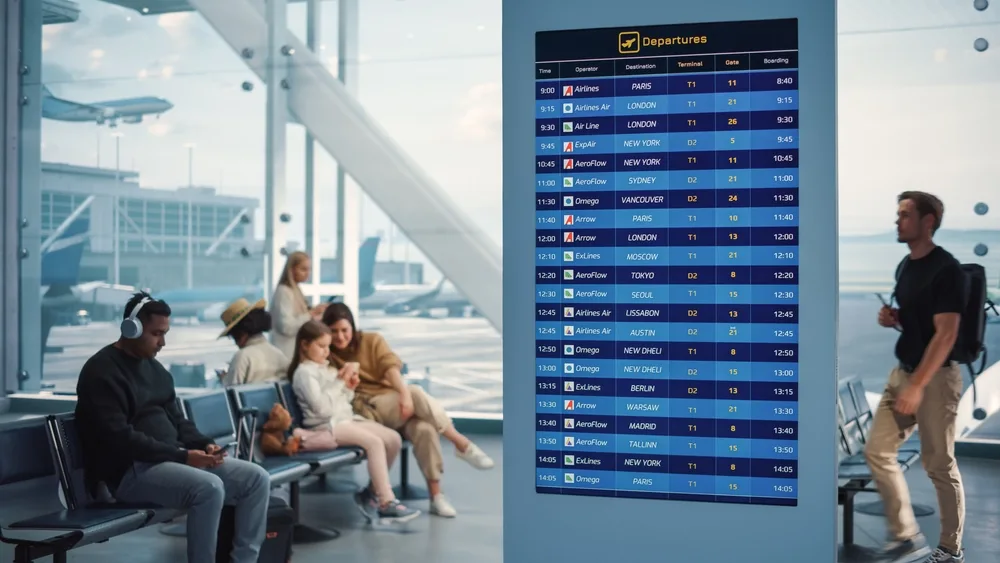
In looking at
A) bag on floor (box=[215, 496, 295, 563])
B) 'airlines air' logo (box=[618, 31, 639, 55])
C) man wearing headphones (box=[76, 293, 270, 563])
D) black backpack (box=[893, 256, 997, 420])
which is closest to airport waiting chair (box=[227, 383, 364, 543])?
bag on floor (box=[215, 496, 295, 563])

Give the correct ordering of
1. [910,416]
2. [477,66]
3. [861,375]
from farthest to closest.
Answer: [477,66] → [861,375] → [910,416]

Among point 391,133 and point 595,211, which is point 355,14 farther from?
point 595,211

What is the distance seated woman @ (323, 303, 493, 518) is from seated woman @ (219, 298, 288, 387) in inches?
16.3

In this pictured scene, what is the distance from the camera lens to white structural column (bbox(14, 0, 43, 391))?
33.7 feet

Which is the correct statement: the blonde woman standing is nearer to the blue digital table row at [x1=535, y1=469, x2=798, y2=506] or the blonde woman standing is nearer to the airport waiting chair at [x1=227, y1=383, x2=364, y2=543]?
the airport waiting chair at [x1=227, y1=383, x2=364, y2=543]

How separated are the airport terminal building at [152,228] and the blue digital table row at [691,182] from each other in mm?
7983

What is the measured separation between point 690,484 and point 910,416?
3499 millimetres

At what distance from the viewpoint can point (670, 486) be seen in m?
2.07

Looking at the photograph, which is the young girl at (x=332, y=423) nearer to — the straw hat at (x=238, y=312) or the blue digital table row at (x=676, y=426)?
the straw hat at (x=238, y=312)

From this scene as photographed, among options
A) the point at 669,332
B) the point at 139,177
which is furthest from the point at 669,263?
the point at 139,177

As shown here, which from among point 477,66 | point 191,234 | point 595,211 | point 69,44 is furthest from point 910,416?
point 69,44

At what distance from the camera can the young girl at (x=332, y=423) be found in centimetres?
598

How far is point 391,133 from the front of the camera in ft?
30.7

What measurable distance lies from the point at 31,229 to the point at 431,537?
681cm
